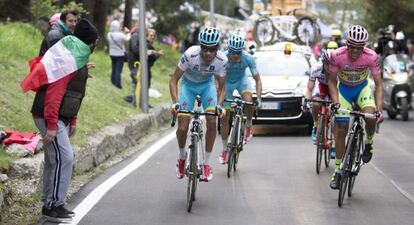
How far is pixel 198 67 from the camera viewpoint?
34.6 ft

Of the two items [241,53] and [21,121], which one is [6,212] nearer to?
[21,121]

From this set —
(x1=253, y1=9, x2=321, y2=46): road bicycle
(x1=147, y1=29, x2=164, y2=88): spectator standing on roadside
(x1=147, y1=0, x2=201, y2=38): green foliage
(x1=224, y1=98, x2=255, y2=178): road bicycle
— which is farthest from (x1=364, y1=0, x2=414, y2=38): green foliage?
(x1=224, y1=98, x2=255, y2=178): road bicycle

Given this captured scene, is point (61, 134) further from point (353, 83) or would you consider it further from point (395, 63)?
point (395, 63)

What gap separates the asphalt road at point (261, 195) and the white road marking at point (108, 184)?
0.07 meters

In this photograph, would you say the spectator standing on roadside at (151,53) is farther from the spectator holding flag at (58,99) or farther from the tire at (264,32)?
the tire at (264,32)

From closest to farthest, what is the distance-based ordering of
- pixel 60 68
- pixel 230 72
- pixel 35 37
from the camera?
pixel 60 68 < pixel 230 72 < pixel 35 37

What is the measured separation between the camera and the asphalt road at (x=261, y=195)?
29.9 feet

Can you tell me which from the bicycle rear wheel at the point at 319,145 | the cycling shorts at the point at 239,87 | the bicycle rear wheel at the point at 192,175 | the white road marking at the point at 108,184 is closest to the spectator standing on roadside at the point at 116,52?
the white road marking at the point at 108,184

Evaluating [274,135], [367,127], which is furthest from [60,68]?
[274,135]

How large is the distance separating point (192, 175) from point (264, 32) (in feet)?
75.1

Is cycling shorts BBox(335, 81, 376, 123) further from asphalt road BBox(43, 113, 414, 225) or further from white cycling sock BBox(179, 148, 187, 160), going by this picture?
white cycling sock BBox(179, 148, 187, 160)

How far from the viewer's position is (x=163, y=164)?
1311 centimetres

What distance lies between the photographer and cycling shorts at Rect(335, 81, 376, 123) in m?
10.5

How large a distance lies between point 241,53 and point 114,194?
341 centimetres
